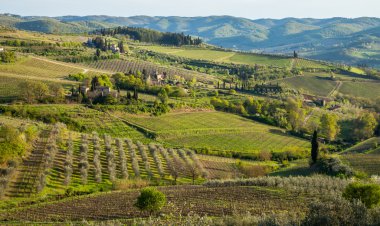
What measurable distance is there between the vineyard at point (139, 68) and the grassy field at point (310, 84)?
33.2 meters

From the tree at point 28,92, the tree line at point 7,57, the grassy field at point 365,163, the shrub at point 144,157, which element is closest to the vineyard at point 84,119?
the tree at point 28,92

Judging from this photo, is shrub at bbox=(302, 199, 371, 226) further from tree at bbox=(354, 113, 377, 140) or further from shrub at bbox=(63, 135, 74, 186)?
tree at bbox=(354, 113, 377, 140)

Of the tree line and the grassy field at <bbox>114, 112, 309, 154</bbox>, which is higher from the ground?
the tree line

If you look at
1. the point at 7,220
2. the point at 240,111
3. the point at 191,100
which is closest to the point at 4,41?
the point at 191,100

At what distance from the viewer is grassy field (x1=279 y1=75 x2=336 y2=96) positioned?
157 metres

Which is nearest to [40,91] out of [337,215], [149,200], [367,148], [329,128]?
[149,200]

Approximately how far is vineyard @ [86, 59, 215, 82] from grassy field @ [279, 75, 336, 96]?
1308 inches

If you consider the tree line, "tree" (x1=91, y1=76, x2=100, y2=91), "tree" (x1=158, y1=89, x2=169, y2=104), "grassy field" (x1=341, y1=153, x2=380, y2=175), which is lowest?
"grassy field" (x1=341, y1=153, x2=380, y2=175)

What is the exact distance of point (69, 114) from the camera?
267ft

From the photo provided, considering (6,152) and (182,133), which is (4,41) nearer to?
(182,133)

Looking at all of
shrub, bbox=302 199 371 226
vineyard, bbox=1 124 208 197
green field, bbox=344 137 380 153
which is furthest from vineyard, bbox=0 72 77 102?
shrub, bbox=302 199 371 226

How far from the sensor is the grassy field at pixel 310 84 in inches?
6188

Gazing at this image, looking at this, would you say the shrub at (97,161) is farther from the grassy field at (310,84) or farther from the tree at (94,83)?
the grassy field at (310,84)

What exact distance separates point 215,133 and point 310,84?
91.1 m
